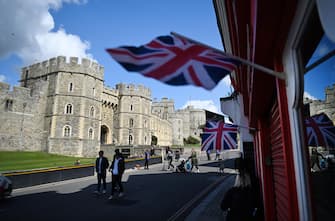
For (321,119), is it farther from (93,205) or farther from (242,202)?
(93,205)

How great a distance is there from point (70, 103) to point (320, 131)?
3739cm

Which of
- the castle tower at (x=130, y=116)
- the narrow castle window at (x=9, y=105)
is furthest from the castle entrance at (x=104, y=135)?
the narrow castle window at (x=9, y=105)

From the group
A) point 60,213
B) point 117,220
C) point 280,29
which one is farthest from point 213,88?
point 60,213

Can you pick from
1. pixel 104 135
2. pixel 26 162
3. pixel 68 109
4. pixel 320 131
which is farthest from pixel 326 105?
pixel 104 135

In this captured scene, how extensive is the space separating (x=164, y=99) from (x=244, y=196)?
86521mm

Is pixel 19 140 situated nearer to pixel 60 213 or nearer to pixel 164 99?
pixel 60 213

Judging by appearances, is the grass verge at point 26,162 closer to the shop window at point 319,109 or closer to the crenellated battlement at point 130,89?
the shop window at point 319,109

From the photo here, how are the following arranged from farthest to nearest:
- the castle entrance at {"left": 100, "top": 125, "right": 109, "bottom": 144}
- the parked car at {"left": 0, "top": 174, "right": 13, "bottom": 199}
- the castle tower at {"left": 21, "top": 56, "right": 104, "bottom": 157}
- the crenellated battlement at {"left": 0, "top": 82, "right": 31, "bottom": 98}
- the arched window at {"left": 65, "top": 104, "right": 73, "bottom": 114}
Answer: the castle entrance at {"left": 100, "top": 125, "right": 109, "bottom": 144} → the arched window at {"left": 65, "top": 104, "right": 73, "bottom": 114} → the castle tower at {"left": 21, "top": 56, "right": 104, "bottom": 157} → the crenellated battlement at {"left": 0, "top": 82, "right": 31, "bottom": 98} → the parked car at {"left": 0, "top": 174, "right": 13, "bottom": 199}

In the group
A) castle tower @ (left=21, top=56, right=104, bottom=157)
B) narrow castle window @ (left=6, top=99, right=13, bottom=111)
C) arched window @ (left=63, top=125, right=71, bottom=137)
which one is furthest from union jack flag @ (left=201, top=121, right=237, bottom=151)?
narrow castle window @ (left=6, top=99, right=13, bottom=111)

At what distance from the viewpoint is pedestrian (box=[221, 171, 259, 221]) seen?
2988 mm

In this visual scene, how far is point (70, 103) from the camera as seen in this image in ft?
116

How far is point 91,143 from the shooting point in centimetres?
3666

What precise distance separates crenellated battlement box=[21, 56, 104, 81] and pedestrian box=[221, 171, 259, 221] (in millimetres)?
36758

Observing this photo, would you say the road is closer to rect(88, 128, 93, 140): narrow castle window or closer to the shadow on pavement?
the shadow on pavement
